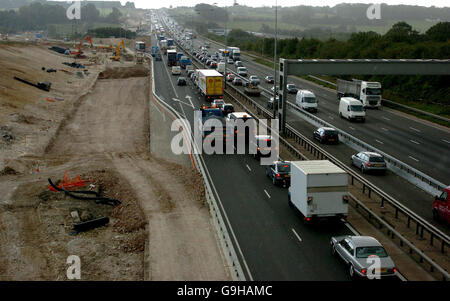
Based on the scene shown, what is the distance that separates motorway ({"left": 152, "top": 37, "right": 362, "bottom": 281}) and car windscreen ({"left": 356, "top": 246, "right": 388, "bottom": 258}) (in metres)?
1.05

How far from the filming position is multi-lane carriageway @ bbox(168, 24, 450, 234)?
29.3 meters

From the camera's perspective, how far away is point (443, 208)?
2469cm

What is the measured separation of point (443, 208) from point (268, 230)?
350 inches

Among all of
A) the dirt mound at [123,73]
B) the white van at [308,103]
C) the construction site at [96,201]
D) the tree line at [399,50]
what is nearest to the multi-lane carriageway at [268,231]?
the construction site at [96,201]

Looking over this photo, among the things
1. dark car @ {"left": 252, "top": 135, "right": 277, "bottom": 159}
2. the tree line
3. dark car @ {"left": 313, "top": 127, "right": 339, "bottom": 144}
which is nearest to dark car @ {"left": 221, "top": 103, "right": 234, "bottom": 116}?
dark car @ {"left": 313, "top": 127, "right": 339, "bottom": 144}

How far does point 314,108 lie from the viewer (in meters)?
56.9

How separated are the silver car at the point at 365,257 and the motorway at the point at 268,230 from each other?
25.7 inches

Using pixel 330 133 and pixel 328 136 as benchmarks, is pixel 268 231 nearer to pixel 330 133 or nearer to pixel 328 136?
pixel 328 136

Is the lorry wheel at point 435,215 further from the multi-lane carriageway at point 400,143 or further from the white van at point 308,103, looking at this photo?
the white van at point 308,103

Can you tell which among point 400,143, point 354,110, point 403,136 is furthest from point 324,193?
point 354,110

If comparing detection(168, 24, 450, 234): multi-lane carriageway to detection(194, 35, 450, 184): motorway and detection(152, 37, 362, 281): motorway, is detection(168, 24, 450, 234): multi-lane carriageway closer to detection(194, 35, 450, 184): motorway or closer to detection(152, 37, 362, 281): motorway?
detection(194, 35, 450, 184): motorway

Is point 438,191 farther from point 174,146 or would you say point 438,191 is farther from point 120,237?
point 174,146
